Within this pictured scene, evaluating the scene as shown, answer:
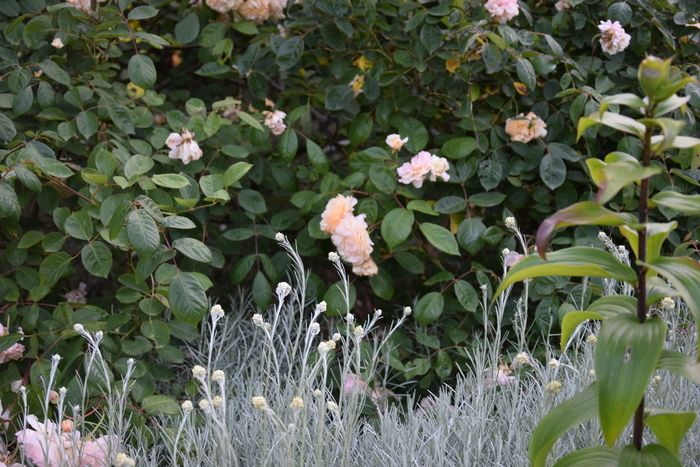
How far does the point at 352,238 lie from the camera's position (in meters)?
2.38

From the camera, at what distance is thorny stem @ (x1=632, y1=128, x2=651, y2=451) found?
4.33 ft

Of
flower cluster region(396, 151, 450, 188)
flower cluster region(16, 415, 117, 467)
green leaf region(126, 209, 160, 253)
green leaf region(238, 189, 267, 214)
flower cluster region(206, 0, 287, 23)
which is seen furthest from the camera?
flower cluster region(206, 0, 287, 23)

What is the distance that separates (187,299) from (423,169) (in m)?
0.75

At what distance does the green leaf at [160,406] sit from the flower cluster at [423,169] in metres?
0.86

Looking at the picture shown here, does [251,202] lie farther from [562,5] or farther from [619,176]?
[619,176]

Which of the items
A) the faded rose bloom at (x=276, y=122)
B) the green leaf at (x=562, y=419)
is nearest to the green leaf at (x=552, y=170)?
the faded rose bloom at (x=276, y=122)

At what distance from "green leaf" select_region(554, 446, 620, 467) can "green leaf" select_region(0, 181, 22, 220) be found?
139 cm

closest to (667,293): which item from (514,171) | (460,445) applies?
(460,445)

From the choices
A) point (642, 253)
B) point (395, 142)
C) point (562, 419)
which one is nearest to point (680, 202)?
point (642, 253)

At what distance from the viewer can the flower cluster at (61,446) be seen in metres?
1.75

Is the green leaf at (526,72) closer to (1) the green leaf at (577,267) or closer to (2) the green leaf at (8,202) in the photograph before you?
(1) the green leaf at (577,267)

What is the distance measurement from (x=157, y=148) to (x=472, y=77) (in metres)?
0.92

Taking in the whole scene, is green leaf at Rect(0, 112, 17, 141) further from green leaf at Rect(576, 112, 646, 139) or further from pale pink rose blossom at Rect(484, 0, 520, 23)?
green leaf at Rect(576, 112, 646, 139)

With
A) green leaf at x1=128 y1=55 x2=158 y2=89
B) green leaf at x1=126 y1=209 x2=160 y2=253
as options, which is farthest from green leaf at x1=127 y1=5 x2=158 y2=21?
green leaf at x1=126 y1=209 x2=160 y2=253
